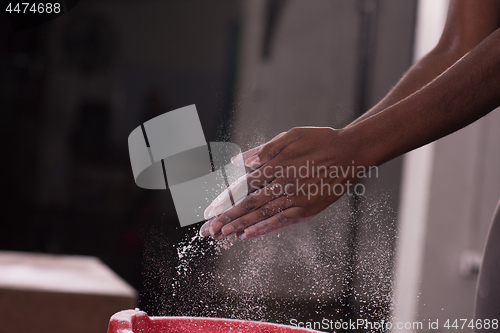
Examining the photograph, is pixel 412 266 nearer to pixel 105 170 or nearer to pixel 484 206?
pixel 484 206

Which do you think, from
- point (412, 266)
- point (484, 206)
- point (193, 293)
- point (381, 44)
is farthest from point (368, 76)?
point (193, 293)

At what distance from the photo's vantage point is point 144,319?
0.38 metres

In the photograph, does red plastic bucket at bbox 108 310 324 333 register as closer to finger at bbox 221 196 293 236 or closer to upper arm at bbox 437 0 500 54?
finger at bbox 221 196 293 236

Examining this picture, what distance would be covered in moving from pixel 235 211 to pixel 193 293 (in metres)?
0.26

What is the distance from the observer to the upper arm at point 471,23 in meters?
0.58

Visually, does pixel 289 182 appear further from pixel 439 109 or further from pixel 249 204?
pixel 439 109

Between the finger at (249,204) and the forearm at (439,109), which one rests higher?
the forearm at (439,109)

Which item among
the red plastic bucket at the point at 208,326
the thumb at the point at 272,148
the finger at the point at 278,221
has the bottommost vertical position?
the red plastic bucket at the point at 208,326

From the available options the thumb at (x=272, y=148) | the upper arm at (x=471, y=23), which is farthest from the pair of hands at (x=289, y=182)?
the upper arm at (x=471, y=23)

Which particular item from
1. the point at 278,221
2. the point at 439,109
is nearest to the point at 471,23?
the point at 439,109

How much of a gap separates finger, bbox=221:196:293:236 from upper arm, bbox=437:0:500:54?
0.39 meters

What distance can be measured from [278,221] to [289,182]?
49 mm

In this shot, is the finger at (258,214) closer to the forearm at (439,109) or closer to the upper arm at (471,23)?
the forearm at (439,109)

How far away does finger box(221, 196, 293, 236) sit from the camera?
41 centimetres
